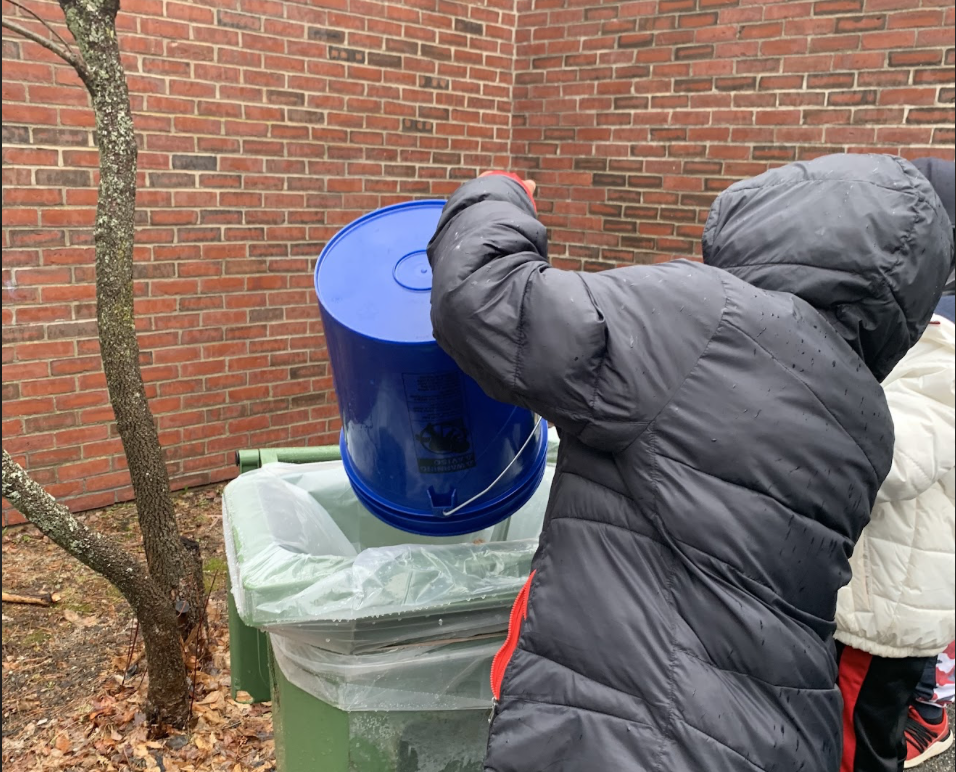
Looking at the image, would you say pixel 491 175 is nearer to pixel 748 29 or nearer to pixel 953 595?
pixel 953 595

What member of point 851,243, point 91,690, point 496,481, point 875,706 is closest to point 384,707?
point 496,481

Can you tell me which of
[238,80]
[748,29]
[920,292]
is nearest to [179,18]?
[238,80]

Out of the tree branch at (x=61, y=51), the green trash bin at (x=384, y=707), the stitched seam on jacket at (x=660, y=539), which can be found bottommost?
the green trash bin at (x=384, y=707)

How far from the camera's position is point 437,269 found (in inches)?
52.8

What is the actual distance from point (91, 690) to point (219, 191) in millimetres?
2352

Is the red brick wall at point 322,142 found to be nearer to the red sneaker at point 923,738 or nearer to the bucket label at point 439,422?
the red sneaker at point 923,738

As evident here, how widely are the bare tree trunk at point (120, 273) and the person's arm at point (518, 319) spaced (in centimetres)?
128

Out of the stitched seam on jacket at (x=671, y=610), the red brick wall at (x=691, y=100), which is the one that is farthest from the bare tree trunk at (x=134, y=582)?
the red brick wall at (x=691, y=100)

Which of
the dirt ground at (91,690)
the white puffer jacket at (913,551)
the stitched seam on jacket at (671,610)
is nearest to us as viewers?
the stitched seam on jacket at (671,610)

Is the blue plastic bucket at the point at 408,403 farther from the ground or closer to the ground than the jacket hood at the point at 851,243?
closer to the ground

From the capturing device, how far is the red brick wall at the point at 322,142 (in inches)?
138

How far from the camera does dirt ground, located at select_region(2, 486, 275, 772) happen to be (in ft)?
8.02

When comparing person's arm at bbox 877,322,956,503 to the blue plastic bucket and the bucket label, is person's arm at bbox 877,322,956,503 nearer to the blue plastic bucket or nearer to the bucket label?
the blue plastic bucket

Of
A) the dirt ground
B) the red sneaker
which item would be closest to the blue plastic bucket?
the dirt ground
